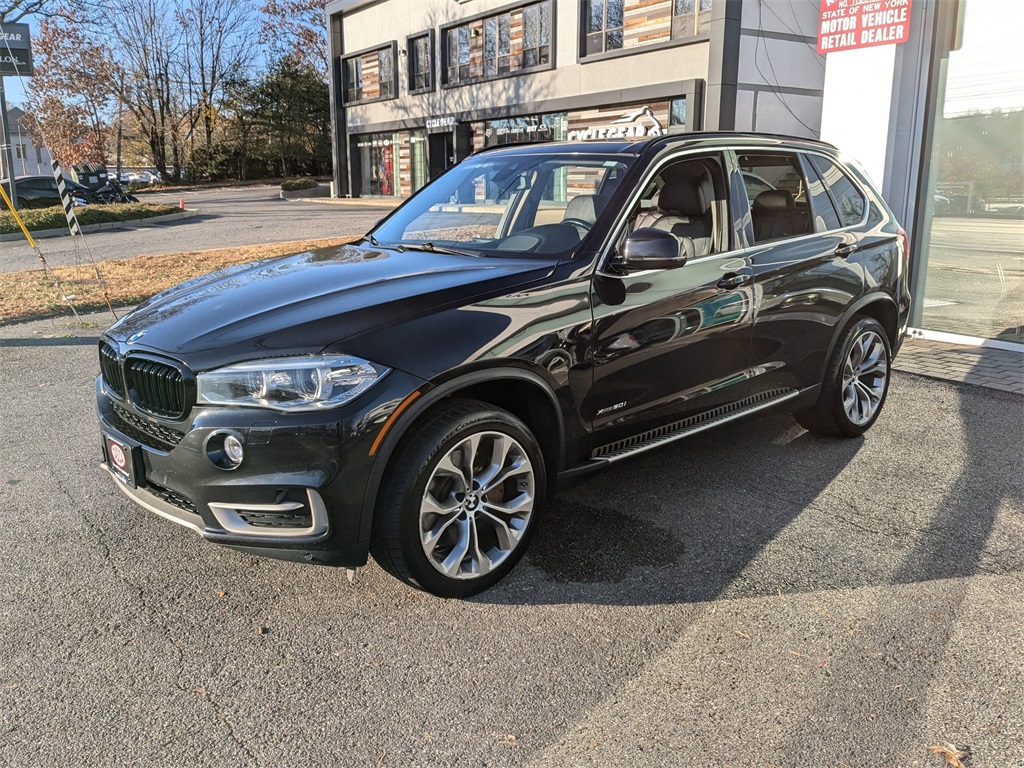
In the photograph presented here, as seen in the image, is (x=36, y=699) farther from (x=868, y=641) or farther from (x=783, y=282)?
(x=783, y=282)

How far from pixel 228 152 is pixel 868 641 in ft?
199

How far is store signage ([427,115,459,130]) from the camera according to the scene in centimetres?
3259

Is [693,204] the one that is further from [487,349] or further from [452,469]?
[452,469]

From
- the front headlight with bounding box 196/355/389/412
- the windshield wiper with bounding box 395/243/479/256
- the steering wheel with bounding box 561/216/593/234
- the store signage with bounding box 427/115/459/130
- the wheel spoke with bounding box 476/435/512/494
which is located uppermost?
the store signage with bounding box 427/115/459/130

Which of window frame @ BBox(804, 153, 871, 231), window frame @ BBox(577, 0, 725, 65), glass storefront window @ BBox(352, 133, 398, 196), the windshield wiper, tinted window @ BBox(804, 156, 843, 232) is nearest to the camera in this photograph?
the windshield wiper

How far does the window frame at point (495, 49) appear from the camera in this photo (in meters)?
26.5

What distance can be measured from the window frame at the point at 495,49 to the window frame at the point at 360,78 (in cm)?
403

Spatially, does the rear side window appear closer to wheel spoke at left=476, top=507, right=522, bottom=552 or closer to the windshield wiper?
the windshield wiper

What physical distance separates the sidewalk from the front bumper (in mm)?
5713

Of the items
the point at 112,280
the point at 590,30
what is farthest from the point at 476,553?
the point at 590,30

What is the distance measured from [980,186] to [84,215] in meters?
21.4

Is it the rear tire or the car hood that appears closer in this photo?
the car hood

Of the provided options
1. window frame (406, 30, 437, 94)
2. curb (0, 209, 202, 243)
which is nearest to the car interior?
curb (0, 209, 202, 243)

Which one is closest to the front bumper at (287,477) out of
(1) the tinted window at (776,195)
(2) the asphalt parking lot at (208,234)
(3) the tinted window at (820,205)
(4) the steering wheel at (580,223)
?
(4) the steering wheel at (580,223)
